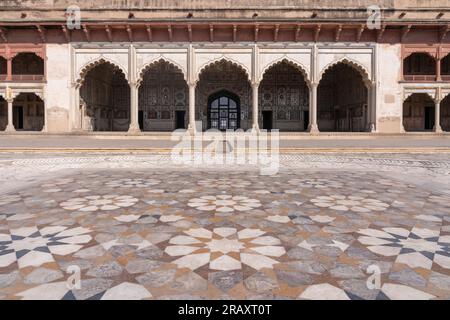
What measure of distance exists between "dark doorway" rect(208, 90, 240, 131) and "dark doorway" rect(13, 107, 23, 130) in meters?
10.9

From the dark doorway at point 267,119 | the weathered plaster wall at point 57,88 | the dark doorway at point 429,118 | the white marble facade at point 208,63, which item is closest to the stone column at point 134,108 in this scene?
the white marble facade at point 208,63

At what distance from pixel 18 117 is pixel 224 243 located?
21245 mm

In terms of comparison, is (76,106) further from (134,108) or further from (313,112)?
(313,112)

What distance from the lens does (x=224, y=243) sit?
220cm

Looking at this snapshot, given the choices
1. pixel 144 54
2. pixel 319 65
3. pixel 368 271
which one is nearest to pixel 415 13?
pixel 319 65

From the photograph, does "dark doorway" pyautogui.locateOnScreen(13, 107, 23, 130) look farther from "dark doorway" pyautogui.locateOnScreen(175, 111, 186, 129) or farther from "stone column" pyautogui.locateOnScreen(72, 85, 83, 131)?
"dark doorway" pyautogui.locateOnScreen(175, 111, 186, 129)

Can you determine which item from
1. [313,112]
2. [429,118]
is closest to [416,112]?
[429,118]

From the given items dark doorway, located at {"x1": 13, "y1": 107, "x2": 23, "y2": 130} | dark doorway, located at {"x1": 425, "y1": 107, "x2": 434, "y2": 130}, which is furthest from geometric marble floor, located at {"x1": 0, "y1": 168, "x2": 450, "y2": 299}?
dark doorway, located at {"x1": 13, "y1": 107, "x2": 23, "y2": 130}

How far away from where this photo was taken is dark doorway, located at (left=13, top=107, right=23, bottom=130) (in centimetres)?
1952

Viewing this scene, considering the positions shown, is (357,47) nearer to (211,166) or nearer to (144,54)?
(144,54)

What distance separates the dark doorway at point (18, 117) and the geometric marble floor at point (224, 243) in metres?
18.3

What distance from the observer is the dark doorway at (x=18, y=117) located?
19.5 metres

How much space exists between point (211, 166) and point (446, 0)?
698 inches

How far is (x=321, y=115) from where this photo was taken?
851 inches
